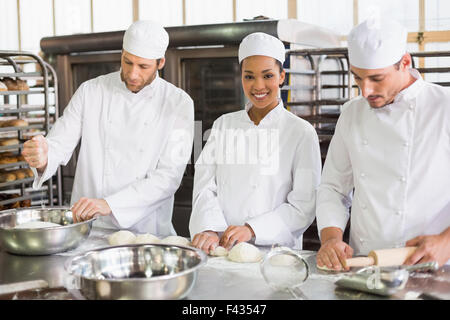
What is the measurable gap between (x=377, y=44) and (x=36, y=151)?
55.1 inches

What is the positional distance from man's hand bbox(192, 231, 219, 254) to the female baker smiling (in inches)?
2.7

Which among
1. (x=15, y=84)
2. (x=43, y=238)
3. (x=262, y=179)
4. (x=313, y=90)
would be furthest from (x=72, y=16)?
(x=43, y=238)

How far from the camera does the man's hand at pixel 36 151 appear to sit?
2.16m

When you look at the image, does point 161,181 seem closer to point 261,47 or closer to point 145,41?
point 145,41

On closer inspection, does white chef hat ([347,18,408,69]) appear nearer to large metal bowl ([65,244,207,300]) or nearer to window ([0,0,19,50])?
large metal bowl ([65,244,207,300])

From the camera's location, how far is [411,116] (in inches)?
65.7

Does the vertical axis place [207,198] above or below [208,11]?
below

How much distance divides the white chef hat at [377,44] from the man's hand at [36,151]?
51.2 inches

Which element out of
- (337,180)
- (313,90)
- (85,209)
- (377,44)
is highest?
(377,44)

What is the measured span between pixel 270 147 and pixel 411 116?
59 cm

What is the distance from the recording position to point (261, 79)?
79.0 inches

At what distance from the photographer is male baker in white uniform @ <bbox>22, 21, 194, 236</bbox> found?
229 centimetres

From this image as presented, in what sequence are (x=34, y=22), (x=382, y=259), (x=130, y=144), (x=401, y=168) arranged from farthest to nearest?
(x=34, y=22), (x=130, y=144), (x=401, y=168), (x=382, y=259)
